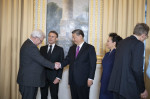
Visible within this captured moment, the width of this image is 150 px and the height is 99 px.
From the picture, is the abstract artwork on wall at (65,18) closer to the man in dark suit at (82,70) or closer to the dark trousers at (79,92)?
the man in dark suit at (82,70)

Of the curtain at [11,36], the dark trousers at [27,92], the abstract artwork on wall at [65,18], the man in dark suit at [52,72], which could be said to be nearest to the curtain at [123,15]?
the abstract artwork on wall at [65,18]

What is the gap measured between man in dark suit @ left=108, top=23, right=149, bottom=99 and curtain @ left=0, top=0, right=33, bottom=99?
2.85 meters

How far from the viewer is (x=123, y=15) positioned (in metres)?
4.59

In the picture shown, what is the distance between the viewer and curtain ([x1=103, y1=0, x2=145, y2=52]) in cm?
457

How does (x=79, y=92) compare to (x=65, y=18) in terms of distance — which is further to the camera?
(x=65, y=18)

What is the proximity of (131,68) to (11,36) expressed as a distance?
331 cm

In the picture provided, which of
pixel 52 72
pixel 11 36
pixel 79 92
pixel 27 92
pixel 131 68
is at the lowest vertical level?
pixel 79 92

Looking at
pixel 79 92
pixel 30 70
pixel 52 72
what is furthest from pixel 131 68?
pixel 52 72

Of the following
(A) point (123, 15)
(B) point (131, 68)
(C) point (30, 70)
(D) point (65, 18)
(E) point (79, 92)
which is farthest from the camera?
(D) point (65, 18)

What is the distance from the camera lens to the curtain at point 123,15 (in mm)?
4574

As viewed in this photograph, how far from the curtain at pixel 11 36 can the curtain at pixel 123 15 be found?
1.97 m

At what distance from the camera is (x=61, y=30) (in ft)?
15.5

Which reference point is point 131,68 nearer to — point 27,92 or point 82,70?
point 82,70

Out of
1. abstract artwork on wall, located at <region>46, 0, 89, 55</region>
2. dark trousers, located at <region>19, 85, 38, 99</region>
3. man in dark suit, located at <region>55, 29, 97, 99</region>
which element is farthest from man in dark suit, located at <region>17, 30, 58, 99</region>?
abstract artwork on wall, located at <region>46, 0, 89, 55</region>
